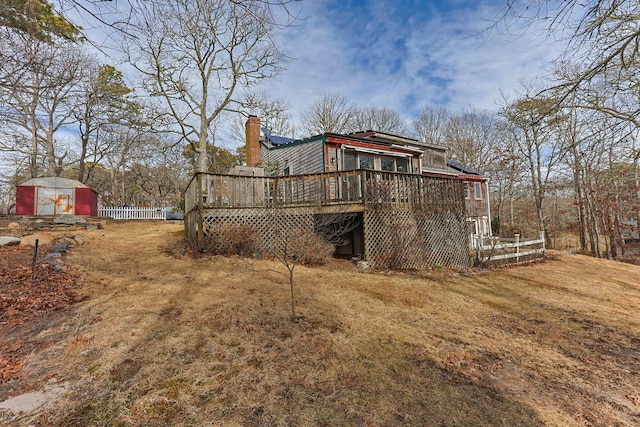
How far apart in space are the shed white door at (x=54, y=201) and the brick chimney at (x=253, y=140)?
12989 mm

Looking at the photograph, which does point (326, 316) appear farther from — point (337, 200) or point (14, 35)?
point (14, 35)

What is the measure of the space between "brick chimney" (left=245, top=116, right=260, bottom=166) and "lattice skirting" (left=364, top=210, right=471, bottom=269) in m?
8.95

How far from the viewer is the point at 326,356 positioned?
125 inches

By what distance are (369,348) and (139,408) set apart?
2.42 meters

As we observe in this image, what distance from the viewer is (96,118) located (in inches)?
859

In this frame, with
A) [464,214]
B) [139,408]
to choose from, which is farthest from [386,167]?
[139,408]

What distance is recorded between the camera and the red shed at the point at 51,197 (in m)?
16.7

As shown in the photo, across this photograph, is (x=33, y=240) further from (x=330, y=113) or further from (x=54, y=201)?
(x=330, y=113)

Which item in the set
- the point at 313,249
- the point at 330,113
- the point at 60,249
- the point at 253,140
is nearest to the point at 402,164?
the point at 253,140

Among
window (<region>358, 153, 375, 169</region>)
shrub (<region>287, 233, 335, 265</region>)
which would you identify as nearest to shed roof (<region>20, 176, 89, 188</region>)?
shrub (<region>287, 233, 335, 265</region>)

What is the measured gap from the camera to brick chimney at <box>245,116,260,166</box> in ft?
48.7

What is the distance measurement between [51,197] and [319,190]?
19.1m

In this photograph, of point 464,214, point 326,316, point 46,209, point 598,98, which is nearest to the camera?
point 326,316

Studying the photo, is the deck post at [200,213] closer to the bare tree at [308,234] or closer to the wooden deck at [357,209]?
the wooden deck at [357,209]
